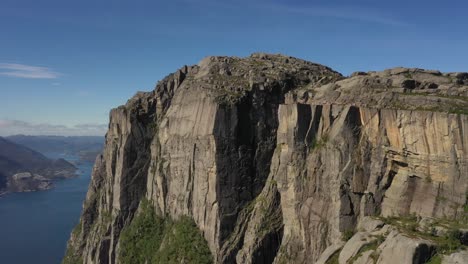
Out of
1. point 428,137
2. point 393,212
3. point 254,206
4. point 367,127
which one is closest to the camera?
point 428,137

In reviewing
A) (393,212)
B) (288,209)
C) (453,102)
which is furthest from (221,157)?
(453,102)

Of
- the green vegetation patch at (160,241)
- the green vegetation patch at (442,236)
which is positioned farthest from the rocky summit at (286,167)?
the green vegetation patch at (160,241)

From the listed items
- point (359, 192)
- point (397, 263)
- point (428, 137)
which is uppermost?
point (428, 137)

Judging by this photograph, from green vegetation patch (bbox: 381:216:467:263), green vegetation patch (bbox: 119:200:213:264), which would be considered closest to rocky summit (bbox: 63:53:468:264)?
green vegetation patch (bbox: 381:216:467:263)

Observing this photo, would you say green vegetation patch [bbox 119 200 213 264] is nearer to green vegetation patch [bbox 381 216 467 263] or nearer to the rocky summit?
the rocky summit

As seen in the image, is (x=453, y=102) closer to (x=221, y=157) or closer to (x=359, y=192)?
(x=359, y=192)

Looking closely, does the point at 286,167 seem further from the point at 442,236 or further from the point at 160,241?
the point at 160,241

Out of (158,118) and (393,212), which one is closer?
(393,212)
